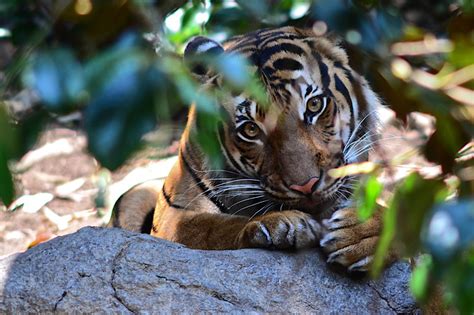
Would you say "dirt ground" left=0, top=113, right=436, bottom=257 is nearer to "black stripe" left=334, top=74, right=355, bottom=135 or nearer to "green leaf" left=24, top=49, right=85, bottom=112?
"black stripe" left=334, top=74, right=355, bottom=135

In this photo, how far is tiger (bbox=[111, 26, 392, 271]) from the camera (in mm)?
2744

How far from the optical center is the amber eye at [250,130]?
309 cm

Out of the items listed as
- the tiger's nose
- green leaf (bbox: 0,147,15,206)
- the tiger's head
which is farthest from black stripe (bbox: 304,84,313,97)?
green leaf (bbox: 0,147,15,206)

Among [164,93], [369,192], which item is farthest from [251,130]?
[164,93]

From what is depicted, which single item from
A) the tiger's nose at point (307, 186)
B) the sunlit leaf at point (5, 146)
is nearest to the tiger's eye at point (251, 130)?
the tiger's nose at point (307, 186)

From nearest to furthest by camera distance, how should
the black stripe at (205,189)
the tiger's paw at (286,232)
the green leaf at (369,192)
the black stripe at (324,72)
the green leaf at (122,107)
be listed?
the green leaf at (122,107), the green leaf at (369,192), the tiger's paw at (286,232), the black stripe at (324,72), the black stripe at (205,189)

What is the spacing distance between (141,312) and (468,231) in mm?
1601

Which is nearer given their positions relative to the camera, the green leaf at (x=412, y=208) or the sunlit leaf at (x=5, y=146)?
the sunlit leaf at (x=5, y=146)

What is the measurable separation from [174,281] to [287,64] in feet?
3.37

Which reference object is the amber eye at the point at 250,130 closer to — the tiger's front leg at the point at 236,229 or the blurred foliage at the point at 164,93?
the tiger's front leg at the point at 236,229

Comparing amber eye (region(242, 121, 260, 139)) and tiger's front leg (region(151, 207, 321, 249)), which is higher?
amber eye (region(242, 121, 260, 139))

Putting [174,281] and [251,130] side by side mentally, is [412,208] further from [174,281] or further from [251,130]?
[251,130]

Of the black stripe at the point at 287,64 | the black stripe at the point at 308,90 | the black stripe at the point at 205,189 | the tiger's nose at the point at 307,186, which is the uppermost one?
the black stripe at the point at 287,64

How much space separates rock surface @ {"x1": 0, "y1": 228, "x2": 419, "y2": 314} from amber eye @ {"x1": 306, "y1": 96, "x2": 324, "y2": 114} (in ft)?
1.86
